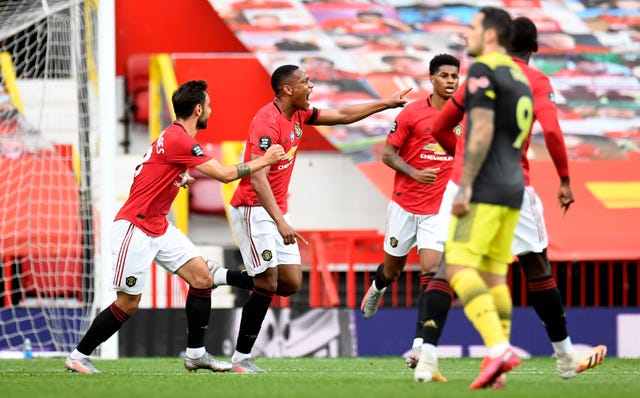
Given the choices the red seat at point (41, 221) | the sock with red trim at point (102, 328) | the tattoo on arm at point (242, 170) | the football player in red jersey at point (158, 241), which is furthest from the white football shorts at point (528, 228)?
the red seat at point (41, 221)

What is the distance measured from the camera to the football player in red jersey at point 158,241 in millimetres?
8867

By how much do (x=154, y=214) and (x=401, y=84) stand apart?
7333 mm

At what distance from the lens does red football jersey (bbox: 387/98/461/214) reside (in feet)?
32.5

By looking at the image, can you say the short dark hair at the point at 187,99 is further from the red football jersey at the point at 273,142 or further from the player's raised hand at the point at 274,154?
the player's raised hand at the point at 274,154

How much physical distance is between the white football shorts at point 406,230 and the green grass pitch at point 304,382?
3.18 ft

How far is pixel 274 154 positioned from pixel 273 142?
0.70m

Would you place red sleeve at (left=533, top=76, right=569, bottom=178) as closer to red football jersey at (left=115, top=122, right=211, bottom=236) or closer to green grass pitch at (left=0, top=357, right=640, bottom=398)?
green grass pitch at (left=0, top=357, right=640, bottom=398)

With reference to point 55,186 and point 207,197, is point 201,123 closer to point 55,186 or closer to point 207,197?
point 55,186

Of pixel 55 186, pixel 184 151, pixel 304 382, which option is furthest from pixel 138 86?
pixel 304 382

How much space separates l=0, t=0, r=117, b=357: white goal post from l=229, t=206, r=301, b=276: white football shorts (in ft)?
8.87

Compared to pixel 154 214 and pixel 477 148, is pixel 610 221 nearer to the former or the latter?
pixel 154 214

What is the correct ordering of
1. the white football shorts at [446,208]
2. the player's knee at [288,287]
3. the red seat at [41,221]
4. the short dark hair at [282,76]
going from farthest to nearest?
the red seat at [41,221], the player's knee at [288,287], the short dark hair at [282,76], the white football shorts at [446,208]

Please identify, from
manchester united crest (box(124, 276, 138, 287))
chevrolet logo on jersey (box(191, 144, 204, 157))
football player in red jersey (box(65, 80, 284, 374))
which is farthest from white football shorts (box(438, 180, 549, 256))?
manchester united crest (box(124, 276, 138, 287))

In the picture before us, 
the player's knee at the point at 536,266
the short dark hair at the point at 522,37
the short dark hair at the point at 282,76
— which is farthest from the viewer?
the short dark hair at the point at 282,76
